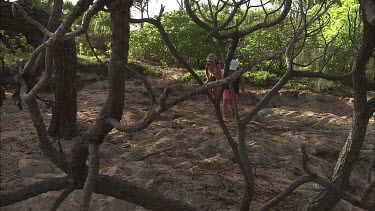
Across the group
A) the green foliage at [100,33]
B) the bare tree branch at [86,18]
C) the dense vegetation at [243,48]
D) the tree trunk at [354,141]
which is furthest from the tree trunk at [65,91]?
the green foliage at [100,33]

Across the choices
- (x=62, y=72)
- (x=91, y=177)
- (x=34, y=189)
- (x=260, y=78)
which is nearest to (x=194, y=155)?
(x=62, y=72)

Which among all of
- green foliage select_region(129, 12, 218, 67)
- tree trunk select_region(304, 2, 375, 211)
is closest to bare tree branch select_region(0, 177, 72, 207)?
tree trunk select_region(304, 2, 375, 211)

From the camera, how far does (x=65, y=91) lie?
531 centimetres

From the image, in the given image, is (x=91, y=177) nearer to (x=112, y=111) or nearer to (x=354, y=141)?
(x=112, y=111)

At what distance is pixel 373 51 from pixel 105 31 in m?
14.1

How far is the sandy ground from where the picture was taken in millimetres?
3791

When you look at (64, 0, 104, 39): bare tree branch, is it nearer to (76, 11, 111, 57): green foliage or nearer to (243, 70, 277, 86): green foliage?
(243, 70, 277, 86): green foliage

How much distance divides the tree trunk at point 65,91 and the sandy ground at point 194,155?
0.24 meters

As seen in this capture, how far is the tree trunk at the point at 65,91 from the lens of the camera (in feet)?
16.9

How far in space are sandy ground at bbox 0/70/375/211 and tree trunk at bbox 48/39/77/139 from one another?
24 centimetres

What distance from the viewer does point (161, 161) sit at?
15.4 ft

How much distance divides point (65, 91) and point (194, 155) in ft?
6.45

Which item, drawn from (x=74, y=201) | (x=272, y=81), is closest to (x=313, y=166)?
(x=74, y=201)

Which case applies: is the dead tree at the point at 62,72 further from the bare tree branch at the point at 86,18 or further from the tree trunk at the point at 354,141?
the tree trunk at the point at 354,141
